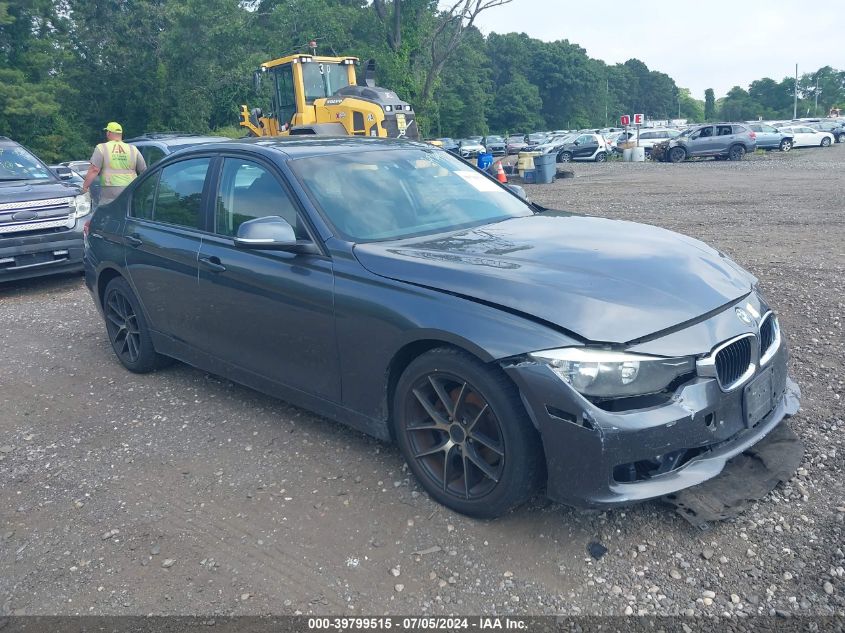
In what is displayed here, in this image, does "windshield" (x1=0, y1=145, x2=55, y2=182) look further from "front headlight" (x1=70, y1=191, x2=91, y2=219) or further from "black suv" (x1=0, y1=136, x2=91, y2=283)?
"front headlight" (x1=70, y1=191, x2=91, y2=219)

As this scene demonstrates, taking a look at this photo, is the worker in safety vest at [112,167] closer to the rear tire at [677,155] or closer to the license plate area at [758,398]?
the license plate area at [758,398]

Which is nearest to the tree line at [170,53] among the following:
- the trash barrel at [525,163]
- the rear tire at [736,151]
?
the rear tire at [736,151]

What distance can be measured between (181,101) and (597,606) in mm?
39476

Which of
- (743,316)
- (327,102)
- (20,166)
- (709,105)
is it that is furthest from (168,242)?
(709,105)

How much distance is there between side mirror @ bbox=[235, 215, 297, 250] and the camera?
3.84m

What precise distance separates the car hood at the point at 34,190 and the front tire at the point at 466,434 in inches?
279

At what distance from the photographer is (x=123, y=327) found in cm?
571

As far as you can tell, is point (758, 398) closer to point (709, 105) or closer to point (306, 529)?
point (306, 529)

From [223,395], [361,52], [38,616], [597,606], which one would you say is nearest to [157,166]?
[223,395]

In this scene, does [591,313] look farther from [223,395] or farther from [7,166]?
[7,166]

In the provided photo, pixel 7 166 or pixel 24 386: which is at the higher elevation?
pixel 7 166

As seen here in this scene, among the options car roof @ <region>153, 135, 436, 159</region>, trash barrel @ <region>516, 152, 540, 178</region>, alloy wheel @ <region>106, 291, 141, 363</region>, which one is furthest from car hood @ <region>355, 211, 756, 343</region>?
trash barrel @ <region>516, 152, 540, 178</region>

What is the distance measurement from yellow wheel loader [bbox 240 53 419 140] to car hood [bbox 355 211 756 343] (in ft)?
42.0

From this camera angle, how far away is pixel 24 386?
5.63m
